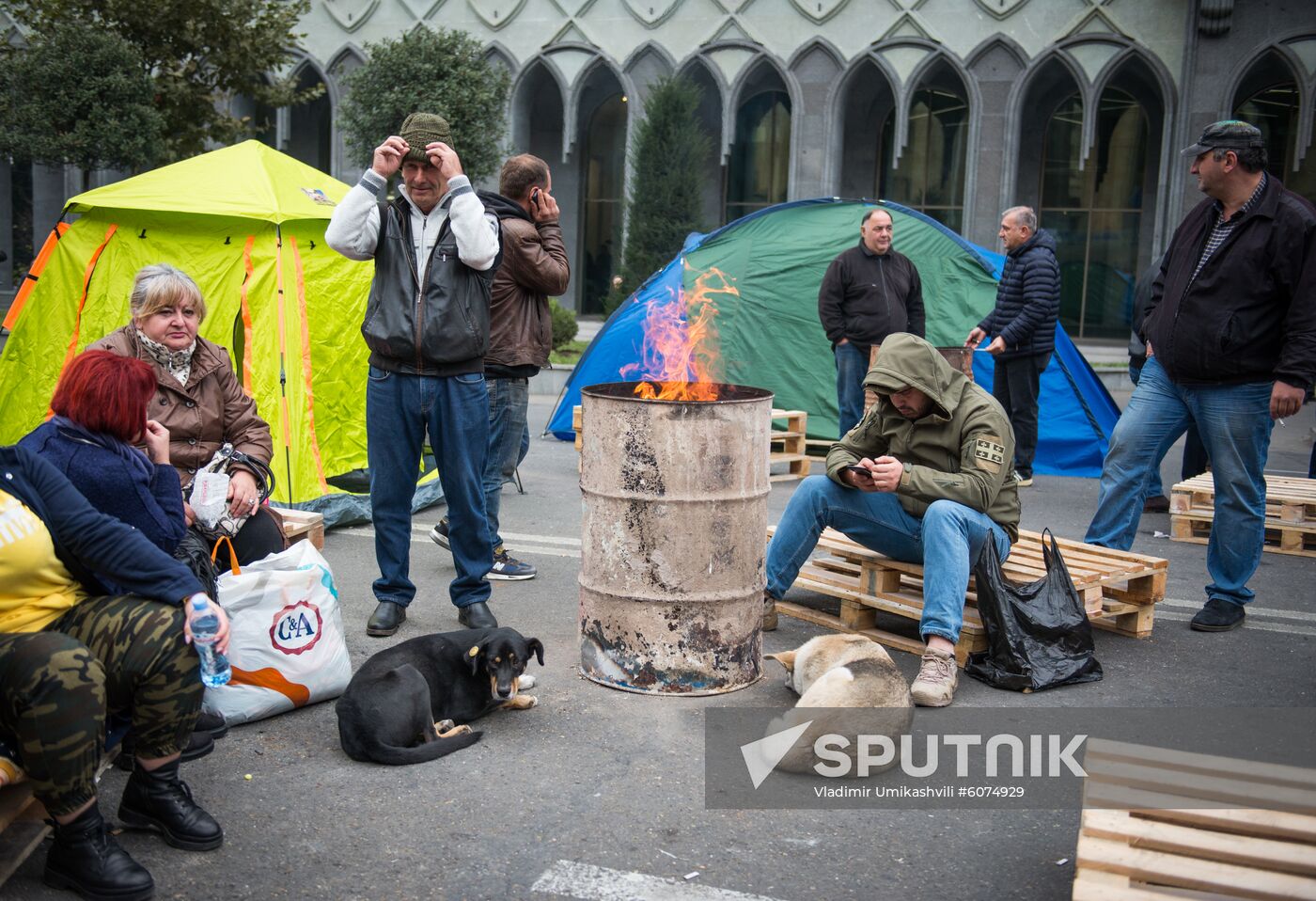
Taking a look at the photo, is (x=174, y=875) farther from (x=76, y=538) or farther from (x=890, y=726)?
(x=890, y=726)

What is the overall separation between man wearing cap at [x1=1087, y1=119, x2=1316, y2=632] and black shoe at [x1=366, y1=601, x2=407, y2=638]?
130 inches

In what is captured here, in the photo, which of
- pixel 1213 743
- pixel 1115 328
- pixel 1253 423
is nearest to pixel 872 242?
pixel 1253 423

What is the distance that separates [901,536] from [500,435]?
2151 millimetres

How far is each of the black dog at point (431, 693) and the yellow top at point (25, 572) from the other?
1.03 m

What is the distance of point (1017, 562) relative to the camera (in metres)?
5.20

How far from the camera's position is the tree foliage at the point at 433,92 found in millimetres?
19000

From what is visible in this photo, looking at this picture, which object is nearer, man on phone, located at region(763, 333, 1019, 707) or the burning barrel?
the burning barrel

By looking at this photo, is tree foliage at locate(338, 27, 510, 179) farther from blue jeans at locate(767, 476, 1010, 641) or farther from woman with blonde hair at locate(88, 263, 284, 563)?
blue jeans at locate(767, 476, 1010, 641)

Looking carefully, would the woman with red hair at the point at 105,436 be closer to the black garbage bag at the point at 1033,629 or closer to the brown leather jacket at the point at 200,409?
the brown leather jacket at the point at 200,409

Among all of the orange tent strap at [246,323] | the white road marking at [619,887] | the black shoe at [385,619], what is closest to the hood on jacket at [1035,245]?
the orange tent strap at [246,323]

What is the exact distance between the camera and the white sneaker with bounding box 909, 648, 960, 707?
4.28m

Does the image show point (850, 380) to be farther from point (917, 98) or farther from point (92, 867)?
point (917, 98)

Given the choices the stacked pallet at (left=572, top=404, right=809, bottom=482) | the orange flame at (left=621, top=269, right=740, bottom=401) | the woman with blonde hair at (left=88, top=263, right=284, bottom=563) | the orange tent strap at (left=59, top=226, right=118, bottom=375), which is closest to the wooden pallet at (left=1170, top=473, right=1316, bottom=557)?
the stacked pallet at (left=572, top=404, right=809, bottom=482)

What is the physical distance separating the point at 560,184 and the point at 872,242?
1611cm
